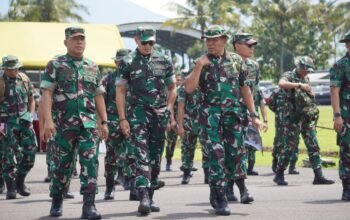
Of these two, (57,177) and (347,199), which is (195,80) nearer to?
(57,177)

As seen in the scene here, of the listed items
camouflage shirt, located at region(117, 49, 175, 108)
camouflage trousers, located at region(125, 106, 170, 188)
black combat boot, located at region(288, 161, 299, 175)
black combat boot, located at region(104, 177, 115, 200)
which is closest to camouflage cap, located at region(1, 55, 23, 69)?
black combat boot, located at region(104, 177, 115, 200)

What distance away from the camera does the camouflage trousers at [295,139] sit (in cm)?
1388

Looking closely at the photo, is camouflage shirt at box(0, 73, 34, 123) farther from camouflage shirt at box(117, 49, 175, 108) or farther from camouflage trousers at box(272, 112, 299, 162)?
camouflage trousers at box(272, 112, 299, 162)

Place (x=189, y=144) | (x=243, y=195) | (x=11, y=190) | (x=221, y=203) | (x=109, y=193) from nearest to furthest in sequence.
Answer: (x=221, y=203) < (x=243, y=195) < (x=109, y=193) < (x=11, y=190) < (x=189, y=144)

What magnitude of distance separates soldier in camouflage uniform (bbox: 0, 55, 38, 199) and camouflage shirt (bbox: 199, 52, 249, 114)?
12.1 ft

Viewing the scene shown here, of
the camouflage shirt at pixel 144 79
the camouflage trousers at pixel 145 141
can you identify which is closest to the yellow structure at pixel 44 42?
the camouflage shirt at pixel 144 79

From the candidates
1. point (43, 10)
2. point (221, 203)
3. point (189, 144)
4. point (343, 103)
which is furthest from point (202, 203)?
point (43, 10)

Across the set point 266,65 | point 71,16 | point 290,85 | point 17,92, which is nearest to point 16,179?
point 17,92

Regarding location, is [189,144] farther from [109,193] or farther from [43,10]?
[43,10]

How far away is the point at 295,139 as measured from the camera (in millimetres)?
14078

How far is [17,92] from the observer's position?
508 inches

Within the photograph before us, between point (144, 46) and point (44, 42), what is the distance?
53.0 feet

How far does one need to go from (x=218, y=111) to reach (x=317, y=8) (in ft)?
235

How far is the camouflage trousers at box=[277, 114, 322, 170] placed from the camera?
45.5ft
